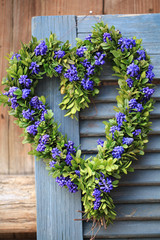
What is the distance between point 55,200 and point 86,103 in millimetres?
495

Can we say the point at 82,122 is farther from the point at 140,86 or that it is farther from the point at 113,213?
the point at 113,213

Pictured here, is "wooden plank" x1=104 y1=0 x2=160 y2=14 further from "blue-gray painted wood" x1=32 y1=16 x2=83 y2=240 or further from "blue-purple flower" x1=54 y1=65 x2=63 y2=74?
"blue-purple flower" x1=54 y1=65 x2=63 y2=74

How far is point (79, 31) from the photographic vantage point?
1.70 meters

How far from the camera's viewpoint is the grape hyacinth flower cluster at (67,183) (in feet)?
5.08

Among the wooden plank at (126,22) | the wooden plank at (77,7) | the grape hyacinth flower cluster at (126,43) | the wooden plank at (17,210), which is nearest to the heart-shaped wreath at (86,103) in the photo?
the grape hyacinth flower cluster at (126,43)

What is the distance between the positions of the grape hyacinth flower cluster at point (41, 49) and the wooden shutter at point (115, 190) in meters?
0.12

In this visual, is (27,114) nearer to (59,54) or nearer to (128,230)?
(59,54)

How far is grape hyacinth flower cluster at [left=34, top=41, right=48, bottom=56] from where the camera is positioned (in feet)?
5.18

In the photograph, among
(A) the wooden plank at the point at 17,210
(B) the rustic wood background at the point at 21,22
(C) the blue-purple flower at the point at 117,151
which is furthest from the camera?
(B) the rustic wood background at the point at 21,22

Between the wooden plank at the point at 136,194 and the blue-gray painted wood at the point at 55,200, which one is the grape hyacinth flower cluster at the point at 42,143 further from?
the wooden plank at the point at 136,194

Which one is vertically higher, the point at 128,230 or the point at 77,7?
the point at 77,7

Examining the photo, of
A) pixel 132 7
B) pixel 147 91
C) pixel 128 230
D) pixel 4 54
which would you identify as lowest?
pixel 128 230

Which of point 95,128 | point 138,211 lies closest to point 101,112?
point 95,128

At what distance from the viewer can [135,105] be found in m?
1.56
